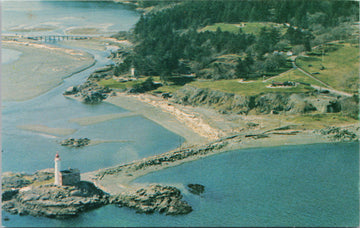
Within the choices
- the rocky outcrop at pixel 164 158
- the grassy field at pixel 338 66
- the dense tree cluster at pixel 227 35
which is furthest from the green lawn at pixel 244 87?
the rocky outcrop at pixel 164 158

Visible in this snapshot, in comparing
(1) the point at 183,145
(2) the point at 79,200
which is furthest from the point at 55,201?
(1) the point at 183,145

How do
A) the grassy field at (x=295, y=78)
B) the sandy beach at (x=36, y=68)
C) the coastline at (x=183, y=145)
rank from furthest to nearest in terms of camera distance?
1. the sandy beach at (x=36, y=68)
2. the grassy field at (x=295, y=78)
3. the coastline at (x=183, y=145)

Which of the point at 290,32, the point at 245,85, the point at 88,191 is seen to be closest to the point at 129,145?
the point at 88,191

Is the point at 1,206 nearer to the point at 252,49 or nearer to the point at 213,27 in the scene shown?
the point at 252,49

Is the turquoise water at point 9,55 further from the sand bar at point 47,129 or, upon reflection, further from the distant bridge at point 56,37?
the sand bar at point 47,129

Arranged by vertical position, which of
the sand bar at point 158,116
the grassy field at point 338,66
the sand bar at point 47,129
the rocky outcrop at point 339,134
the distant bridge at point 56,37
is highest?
the grassy field at point 338,66

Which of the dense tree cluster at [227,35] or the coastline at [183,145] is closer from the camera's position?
the coastline at [183,145]
